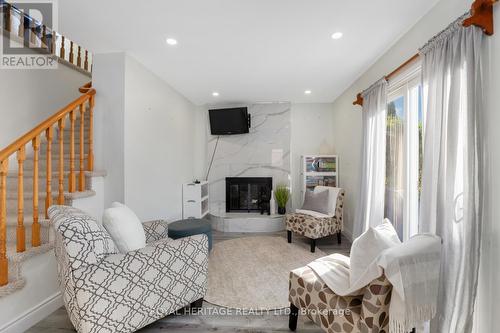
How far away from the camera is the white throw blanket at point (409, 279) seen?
4.01 feet

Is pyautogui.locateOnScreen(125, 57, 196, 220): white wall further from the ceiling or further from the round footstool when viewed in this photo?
the round footstool

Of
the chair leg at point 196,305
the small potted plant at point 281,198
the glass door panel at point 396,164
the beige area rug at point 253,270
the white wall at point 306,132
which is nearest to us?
the chair leg at point 196,305

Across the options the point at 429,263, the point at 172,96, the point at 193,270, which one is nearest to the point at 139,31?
the point at 172,96

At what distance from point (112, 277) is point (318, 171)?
3.98 metres

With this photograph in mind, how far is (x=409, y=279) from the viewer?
1.25 m

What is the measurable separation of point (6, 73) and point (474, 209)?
4.55 metres

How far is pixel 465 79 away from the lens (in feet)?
5.05

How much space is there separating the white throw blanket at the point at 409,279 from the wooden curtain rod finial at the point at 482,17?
1279 millimetres

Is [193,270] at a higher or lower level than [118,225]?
lower

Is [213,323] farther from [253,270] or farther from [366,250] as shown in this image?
[366,250]

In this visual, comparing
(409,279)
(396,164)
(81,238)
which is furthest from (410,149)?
(81,238)

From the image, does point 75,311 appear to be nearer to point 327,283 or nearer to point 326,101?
point 327,283

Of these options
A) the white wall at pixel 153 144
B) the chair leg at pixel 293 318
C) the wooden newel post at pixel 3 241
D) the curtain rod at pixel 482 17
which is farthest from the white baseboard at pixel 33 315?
the curtain rod at pixel 482 17

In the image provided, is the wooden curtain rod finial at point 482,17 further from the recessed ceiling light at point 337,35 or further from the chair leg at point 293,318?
the chair leg at point 293,318
